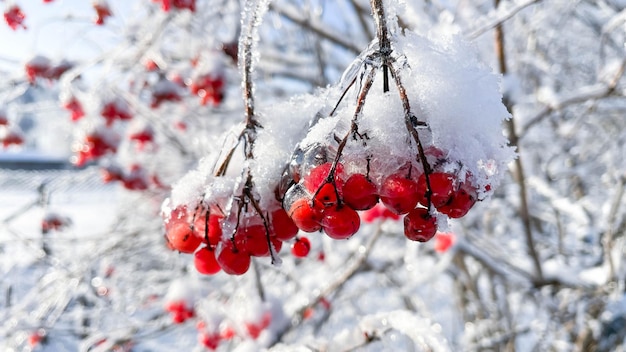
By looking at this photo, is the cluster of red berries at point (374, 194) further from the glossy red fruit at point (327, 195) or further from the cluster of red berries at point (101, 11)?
the cluster of red berries at point (101, 11)

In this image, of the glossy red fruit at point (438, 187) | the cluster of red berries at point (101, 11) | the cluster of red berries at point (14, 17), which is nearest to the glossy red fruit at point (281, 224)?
the glossy red fruit at point (438, 187)

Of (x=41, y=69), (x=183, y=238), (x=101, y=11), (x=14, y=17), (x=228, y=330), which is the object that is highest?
(x=101, y=11)

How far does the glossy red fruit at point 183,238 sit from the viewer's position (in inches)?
29.5

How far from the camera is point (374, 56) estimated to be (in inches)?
23.9

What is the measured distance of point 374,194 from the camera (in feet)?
1.96

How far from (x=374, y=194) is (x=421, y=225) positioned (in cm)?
8

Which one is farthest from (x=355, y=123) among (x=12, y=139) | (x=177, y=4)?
(x=12, y=139)

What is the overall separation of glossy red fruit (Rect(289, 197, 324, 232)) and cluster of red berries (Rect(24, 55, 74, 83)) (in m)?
2.68

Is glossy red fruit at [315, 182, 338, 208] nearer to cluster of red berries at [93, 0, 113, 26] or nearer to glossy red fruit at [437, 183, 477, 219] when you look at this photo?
glossy red fruit at [437, 183, 477, 219]

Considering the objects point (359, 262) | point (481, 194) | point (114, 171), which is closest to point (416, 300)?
point (359, 262)

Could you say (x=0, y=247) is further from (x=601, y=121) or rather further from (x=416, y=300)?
(x=601, y=121)

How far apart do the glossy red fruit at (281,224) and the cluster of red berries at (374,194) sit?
98 mm

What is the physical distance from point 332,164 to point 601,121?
4.97 m

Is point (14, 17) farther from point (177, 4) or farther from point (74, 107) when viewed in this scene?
point (74, 107)
